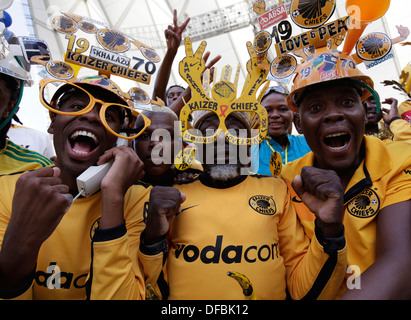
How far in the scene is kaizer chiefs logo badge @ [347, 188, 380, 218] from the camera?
1396 millimetres

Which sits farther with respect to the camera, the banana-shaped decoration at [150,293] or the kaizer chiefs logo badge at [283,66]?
the kaizer chiefs logo badge at [283,66]

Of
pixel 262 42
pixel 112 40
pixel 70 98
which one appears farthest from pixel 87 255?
pixel 262 42

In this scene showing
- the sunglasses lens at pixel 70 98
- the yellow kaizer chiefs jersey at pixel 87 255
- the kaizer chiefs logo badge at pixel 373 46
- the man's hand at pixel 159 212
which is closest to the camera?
the yellow kaizer chiefs jersey at pixel 87 255

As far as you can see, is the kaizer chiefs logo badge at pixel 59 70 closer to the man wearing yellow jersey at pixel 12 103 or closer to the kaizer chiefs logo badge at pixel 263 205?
the man wearing yellow jersey at pixel 12 103

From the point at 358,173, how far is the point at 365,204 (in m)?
0.19

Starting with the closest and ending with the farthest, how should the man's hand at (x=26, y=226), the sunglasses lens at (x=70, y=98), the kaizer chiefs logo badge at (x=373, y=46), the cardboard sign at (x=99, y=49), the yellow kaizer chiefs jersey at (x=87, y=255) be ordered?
the man's hand at (x=26, y=226) < the yellow kaizer chiefs jersey at (x=87, y=255) < the sunglasses lens at (x=70, y=98) < the kaizer chiefs logo badge at (x=373, y=46) < the cardboard sign at (x=99, y=49)

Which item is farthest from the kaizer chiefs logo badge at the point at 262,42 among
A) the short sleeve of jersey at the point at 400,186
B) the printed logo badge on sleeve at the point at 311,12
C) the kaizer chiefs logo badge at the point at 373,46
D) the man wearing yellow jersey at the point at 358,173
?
the short sleeve of jersey at the point at 400,186

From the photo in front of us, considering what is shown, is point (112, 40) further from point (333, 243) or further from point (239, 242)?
point (333, 243)

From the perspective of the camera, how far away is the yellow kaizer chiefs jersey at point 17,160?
180 cm

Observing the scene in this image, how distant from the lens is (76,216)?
1452 mm

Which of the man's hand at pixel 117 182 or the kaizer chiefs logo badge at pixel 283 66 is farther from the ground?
the kaizer chiefs logo badge at pixel 283 66

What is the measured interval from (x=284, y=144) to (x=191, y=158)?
1.76 meters

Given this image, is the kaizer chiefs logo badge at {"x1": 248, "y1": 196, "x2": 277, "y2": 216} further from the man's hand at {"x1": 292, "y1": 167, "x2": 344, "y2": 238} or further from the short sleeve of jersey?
the short sleeve of jersey
